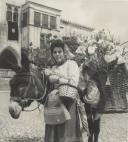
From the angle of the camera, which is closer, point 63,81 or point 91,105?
point 63,81

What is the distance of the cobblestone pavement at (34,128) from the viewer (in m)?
3.15

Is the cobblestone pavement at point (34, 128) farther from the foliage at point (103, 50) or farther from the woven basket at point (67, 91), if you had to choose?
the woven basket at point (67, 91)

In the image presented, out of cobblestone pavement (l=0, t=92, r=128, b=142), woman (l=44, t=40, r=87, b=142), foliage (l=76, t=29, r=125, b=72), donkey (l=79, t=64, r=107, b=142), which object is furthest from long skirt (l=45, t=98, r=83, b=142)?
cobblestone pavement (l=0, t=92, r=128, b=142)

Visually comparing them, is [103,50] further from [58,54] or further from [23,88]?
[23,88]

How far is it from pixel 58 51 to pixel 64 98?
0.20 m

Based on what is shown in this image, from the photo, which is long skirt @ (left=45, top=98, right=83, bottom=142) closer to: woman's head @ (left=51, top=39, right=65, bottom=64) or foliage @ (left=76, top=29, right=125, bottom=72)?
woman's head @ (left=51, top=39, right=65, bottom=64)

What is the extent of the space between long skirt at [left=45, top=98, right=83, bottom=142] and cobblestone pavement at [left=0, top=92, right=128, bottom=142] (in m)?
0.90

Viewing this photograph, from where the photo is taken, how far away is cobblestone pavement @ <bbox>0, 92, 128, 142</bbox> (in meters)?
3.15

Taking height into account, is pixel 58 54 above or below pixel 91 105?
above

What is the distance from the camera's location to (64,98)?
1604 millimetres

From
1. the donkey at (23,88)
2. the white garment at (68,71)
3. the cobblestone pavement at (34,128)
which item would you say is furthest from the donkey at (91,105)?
the cobblestone pavement at (34,128)

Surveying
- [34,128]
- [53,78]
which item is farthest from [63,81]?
[34,128]

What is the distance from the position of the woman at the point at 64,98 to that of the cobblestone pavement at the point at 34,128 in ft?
2.96

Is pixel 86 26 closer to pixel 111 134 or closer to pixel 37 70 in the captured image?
pixel 111 134
